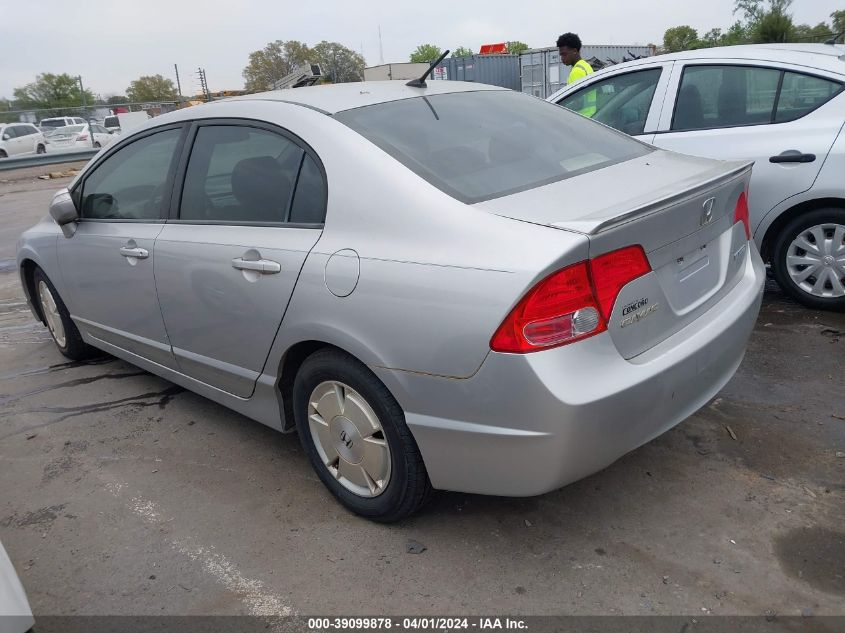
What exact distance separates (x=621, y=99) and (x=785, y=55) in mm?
1095

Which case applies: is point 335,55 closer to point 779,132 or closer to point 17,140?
point 17,140

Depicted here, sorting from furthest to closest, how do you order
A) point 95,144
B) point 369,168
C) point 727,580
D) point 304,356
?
point 95,144 < point 304,356 < point 369,168 < point 727,580

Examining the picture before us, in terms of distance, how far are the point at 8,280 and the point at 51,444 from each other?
15.3ft

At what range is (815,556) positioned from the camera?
236 centimetres

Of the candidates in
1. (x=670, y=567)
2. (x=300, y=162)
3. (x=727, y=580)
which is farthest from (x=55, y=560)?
(x=727, y=580)

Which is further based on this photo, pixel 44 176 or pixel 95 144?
pixel 95 144

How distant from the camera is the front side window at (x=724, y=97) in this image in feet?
14.7

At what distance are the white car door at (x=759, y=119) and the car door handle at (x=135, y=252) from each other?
134 inches

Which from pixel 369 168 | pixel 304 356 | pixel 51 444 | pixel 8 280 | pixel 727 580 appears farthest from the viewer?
pixel 8 280

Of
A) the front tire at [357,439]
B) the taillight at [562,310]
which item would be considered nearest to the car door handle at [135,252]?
the front tire at [357,439]

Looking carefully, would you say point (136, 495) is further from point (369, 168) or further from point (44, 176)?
point (44, 176)

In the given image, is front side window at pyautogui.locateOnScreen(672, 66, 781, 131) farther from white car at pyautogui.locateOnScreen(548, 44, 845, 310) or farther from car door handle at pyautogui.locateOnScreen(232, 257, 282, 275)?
car door handle at pyautogui.locateOnScreen(232, 257, 282, 275)

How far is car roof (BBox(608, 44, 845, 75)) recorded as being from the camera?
4355mm

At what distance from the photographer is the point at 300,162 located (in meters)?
2.80
